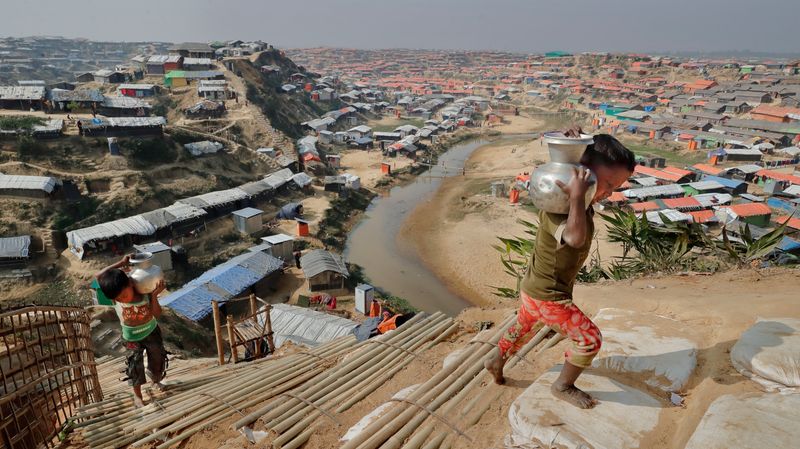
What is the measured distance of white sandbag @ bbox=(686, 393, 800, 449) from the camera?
267 centimetres

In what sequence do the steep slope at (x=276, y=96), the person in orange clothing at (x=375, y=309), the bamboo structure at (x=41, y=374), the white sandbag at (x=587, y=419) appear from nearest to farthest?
the white sandbag at (x=587, y=419)
the bamboo structure at (x=41, y=374)
the person in orange clothing at (x=375, y=309)
the steep slope at (x=276, y=96)

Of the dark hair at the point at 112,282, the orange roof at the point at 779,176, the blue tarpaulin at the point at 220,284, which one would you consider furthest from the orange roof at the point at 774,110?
the dark hair at the point at 112,282

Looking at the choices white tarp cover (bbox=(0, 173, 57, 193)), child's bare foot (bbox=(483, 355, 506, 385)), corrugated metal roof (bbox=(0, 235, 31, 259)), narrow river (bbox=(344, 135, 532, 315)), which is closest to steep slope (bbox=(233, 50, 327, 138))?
narrow river (bbox=(344, 135, 532, 315))

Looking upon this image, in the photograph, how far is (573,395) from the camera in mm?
3486

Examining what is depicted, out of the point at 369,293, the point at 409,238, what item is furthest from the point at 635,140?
the point at 369,293

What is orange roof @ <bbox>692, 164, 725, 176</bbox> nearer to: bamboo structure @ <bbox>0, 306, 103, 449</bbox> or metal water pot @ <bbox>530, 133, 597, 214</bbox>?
metal water pot @ <bbox>530, 133, 597, 214</bbox>

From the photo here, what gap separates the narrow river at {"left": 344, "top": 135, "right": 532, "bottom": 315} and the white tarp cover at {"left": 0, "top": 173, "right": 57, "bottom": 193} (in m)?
16.7

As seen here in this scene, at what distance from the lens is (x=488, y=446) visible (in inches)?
134

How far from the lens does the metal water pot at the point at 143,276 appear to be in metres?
5.32

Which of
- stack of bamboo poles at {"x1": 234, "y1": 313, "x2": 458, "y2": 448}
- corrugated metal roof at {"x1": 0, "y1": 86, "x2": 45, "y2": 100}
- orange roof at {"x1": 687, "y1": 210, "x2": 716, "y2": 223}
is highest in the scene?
corrugated metal roof at {"x1": 0, "y1": 86, "x2": 45, "y2": 100}

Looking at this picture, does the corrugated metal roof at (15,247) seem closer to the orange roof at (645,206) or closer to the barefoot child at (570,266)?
the barefoot child at (570,266)

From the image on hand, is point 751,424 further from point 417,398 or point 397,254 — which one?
point 397,254

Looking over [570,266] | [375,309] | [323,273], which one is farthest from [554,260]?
[323,273]

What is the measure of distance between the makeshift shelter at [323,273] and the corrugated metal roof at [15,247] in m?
12.5
